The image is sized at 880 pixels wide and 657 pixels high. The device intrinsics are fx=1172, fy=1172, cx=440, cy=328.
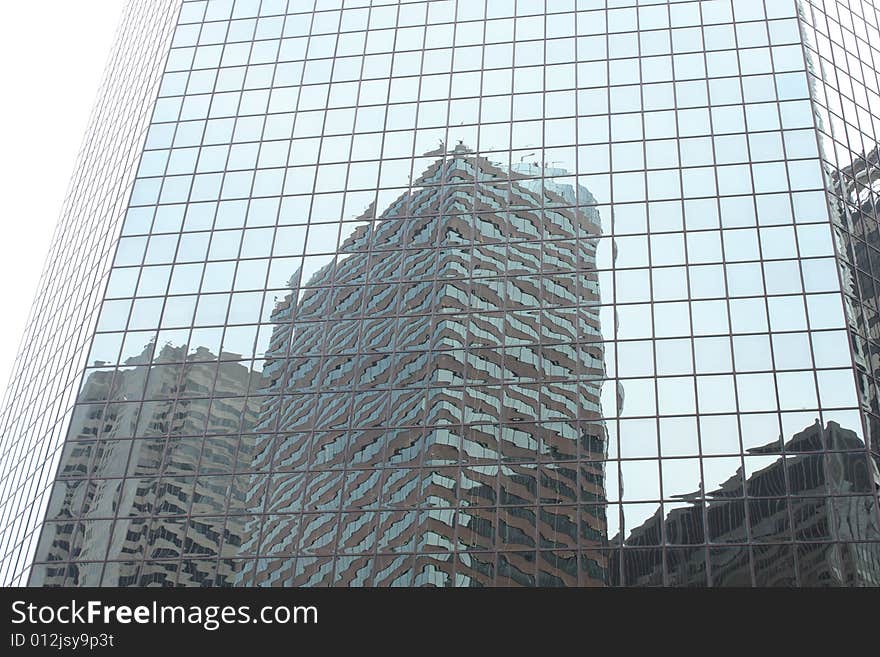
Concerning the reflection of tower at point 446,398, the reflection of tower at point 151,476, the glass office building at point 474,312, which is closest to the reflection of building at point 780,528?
the glass office building at point 474,312

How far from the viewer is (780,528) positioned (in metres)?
47.6

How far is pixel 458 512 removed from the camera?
5016 centimetres

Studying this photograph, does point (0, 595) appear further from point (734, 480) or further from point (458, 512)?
point (734, 480)

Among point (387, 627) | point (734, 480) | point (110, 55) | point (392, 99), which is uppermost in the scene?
point (110, 55)

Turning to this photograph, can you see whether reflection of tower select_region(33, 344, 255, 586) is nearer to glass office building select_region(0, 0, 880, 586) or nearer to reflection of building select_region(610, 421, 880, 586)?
glass office building select_region(0, 0, 880, 586)

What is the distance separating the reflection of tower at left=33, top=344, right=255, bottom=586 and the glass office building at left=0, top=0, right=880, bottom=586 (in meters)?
0.15

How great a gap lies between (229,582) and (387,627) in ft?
118

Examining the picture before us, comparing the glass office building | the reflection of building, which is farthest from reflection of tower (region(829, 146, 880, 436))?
the reflection of building

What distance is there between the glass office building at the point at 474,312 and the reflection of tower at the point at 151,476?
145mm

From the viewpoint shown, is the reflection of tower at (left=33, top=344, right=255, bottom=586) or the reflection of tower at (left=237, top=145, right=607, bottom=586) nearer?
the reflection of tower at (left=237, top=145, right=607, bottom=586)

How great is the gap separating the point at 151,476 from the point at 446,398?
1412 cm

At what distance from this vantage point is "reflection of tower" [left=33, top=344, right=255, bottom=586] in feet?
170

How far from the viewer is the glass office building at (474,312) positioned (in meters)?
49.5

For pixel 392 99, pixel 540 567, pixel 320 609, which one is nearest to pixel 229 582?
pixel 540 567
